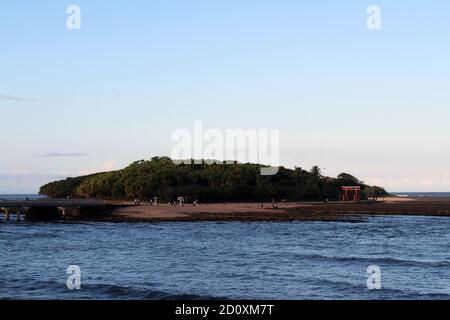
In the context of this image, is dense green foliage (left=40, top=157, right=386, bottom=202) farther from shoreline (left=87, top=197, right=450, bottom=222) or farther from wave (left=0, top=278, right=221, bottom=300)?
wave (left=0, top=278, right=221, bottom=300)

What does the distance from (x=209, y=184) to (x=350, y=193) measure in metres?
34.6

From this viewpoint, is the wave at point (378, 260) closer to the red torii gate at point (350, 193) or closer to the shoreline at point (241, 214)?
the shoreline at point (241, 214)

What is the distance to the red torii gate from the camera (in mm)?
140875

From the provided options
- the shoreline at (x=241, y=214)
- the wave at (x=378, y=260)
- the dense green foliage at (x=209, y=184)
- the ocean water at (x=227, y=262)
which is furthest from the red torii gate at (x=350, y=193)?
the wave at (x=378, y=260)

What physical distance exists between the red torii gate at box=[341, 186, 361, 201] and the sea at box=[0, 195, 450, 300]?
225 ft

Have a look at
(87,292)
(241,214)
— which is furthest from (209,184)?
(87,292)

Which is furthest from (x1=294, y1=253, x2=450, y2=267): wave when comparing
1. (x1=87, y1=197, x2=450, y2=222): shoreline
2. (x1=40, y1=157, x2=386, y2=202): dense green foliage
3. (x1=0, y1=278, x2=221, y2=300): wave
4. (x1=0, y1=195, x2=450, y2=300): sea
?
(x1=40, y1=157, x2=386, y2=202): dense green foliage

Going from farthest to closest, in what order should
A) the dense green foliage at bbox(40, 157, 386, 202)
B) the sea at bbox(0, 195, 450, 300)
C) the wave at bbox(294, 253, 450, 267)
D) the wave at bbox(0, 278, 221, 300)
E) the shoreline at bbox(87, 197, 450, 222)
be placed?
the dense green foliage at bbox(40, 157, 386, 202), the shoreline at bbox(87, 197, 450, 222), the wave at bbox(294, 253, 450, 267), the sea at bbox(0, 195, 450, 300), the wave at bbox(0, 278, 221, 300)

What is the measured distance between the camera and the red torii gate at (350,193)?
140875 millimetres

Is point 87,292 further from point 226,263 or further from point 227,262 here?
point 227,262

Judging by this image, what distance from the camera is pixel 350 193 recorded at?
152500 mm

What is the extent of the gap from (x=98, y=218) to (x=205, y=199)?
4408 centimetres
